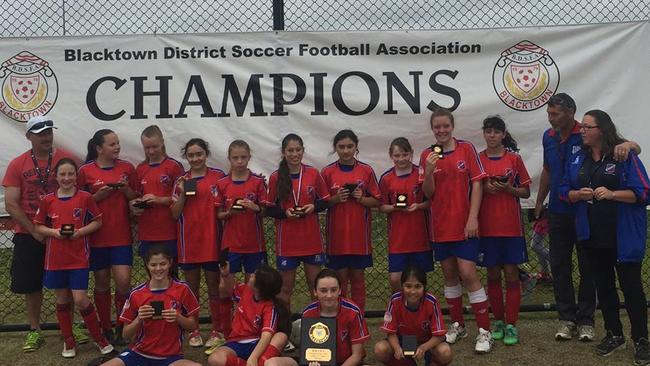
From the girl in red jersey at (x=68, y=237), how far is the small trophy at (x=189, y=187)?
2.22ft

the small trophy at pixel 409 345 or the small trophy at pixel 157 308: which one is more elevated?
the small trophy at pixel 157 308

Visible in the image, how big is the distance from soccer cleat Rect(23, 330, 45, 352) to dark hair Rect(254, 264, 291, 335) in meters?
2.03

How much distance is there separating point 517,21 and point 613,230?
2119 mm

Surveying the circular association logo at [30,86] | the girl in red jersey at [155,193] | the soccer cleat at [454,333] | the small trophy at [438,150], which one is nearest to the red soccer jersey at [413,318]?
the soccer cleat at [454,333]

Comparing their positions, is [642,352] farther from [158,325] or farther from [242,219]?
[158,325]

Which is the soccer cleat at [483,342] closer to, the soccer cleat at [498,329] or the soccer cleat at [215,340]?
the soccer cleat at [498,329]

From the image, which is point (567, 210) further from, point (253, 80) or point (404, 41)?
point (253, 80)

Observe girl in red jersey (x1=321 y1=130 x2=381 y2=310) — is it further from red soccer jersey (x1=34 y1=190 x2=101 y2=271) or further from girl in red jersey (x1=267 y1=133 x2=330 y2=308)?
red soccer jersey (x1=34 y1=190 x2=101 y2=271)

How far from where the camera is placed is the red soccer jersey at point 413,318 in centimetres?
413

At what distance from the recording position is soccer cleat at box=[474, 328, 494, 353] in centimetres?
451

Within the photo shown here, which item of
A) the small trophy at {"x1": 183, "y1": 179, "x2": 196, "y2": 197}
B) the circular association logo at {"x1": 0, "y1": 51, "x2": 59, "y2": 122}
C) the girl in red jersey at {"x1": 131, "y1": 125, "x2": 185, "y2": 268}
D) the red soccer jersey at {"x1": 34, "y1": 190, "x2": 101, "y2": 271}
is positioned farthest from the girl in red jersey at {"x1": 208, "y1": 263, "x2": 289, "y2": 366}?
the circular association logo at {"x1": 0, "y1": 51, "x2": 59, "y2": 122}

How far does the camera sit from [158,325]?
4152mm

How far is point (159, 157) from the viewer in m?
5.01

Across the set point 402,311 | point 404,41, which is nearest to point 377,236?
point 404,41
